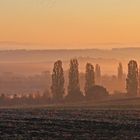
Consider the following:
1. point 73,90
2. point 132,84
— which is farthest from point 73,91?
point 132,84

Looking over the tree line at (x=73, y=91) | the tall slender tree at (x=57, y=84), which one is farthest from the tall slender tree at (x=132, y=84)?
the tall slender tree at (x=57, y=84)

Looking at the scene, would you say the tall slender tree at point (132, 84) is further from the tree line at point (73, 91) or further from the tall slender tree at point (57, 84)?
the tall slender tree at point (57, 84)

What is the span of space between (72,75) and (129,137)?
147420 mm

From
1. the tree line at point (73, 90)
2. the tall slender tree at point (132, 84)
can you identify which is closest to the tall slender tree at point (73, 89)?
the tree line at point (73, 90)

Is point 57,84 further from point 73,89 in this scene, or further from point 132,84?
point 132,84

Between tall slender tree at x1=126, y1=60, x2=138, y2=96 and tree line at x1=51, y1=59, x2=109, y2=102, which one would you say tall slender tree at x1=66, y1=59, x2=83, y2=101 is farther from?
tall slender tree at x1=126, y1=60, x2=138, y2=96

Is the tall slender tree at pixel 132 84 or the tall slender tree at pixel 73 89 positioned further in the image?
the tall slender tree at pixel 132 84

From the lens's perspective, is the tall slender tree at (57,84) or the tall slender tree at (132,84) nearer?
the tall slender tree at (57,84)

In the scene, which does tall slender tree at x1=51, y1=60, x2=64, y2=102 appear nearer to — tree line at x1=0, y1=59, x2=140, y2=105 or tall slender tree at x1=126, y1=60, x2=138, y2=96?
tree line at x1=0, y1=59, x2=140, y2=105

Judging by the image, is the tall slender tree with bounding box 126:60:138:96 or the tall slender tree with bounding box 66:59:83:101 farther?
the tall slender tree with bounding box 126:60:138:96

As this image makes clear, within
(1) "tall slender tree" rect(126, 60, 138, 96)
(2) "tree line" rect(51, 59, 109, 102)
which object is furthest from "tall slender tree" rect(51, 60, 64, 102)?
(1) "tall slender tree" rect(126, 60, 138, 96)

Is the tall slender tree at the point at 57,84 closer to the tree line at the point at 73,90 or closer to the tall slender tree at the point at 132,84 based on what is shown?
the tree line at the point at 73,90

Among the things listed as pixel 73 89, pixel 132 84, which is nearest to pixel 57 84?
pixel 73 89

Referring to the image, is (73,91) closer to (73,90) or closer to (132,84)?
(73,90)
